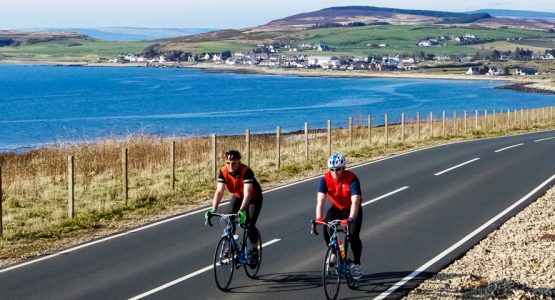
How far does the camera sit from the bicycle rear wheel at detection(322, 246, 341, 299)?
392 inches

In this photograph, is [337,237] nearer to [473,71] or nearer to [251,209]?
[251,209]

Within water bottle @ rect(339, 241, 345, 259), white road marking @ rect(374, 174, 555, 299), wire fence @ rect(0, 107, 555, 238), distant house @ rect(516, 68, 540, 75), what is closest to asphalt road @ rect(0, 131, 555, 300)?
Answer: white road marking @ rect(374, 174, 555, 299)

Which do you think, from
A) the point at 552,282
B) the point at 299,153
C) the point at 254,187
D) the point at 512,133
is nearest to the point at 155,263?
the point at 254,187

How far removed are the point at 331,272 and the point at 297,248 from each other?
10.2 ft

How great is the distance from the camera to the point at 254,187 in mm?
10914

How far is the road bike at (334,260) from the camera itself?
392 inches

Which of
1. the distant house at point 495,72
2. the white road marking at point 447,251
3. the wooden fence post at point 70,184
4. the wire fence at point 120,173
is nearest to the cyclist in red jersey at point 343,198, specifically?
the white road marking at point 447,251

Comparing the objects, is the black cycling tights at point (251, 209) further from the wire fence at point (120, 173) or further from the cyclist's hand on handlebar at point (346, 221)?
the wire fence at point (120, 173)

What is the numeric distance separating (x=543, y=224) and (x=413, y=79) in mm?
163627

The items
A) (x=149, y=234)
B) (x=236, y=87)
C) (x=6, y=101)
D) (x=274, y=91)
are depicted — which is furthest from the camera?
(x=236, y=87)

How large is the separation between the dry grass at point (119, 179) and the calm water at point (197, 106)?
698 inches

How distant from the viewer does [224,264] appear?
1056 centimetres

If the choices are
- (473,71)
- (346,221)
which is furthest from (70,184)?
(473,71)

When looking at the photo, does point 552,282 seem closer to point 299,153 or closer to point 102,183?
point 102,183
